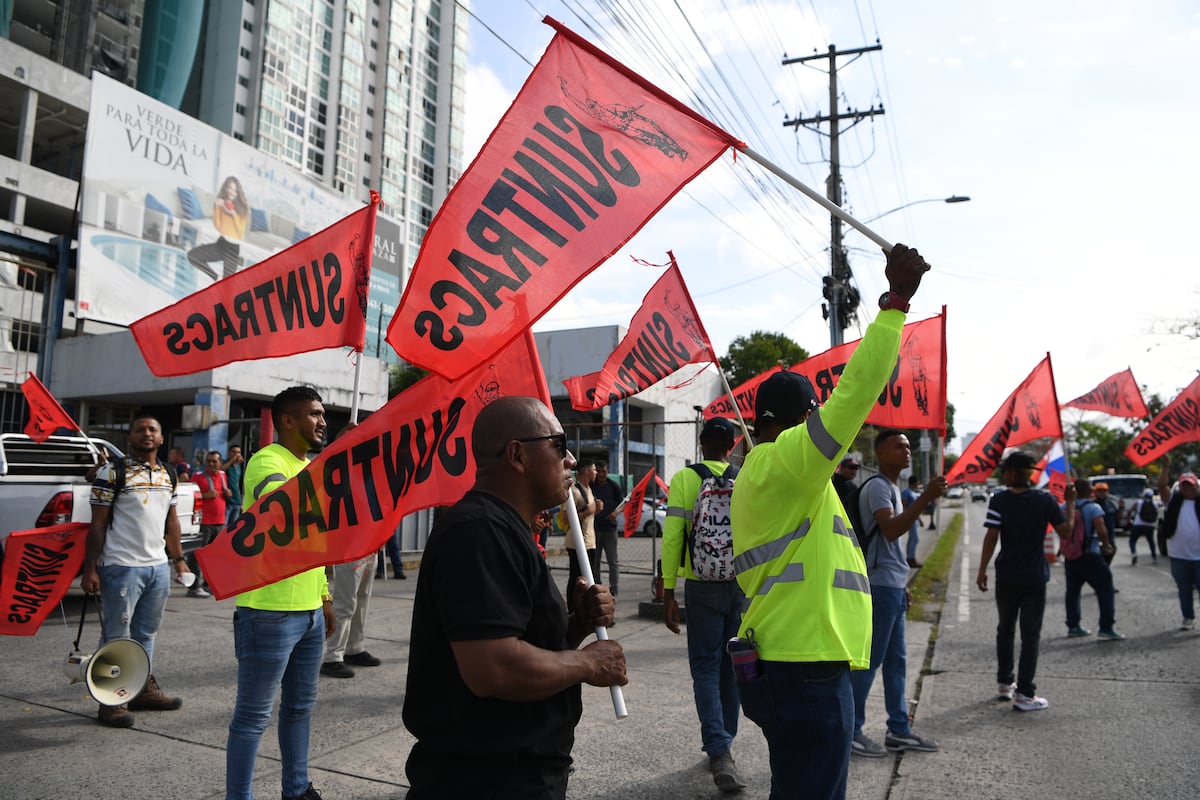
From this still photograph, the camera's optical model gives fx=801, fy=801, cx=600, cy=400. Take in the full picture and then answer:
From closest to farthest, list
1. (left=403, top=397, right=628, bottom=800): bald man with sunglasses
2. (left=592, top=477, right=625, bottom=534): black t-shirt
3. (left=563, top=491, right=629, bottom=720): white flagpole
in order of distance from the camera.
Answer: (left=403, top=397, right=628, bottom=800): bald man with sunglasses < (left=563, top=491, right=629, bottom=720): white flagpole < (left=592, top=477, right=625, bottom=534): black t-shirt

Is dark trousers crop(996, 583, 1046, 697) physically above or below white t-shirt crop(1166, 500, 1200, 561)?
below

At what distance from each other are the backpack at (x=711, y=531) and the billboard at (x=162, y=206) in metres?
18.8

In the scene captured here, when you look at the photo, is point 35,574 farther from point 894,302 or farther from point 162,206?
point 162,206

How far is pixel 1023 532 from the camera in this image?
5816 millimetres

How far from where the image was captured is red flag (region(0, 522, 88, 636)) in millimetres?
5414

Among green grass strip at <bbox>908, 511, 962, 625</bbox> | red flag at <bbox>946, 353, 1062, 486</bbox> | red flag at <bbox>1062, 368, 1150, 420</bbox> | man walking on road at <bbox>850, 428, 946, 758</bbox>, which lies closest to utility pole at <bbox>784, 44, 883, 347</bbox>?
green grass strip at <bbox>908, 511, 962, 625</bbox>

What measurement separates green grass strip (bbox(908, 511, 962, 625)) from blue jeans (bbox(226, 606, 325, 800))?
26.7 ft

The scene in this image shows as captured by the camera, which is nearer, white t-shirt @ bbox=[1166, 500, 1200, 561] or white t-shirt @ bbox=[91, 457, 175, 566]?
white t-shirt @ bbox=[91, 457, 175, 566]

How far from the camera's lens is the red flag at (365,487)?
3070 mm

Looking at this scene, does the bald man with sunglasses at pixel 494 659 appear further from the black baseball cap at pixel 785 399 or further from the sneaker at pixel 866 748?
the sneaker at pixel 866 748

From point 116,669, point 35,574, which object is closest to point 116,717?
point 116,669

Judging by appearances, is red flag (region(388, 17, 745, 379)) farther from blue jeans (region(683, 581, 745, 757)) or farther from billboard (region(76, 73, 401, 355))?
billboard (region(76, 73, 401, 355))

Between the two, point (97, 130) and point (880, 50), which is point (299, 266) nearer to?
point (880, 50)

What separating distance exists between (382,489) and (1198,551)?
9.33 m
